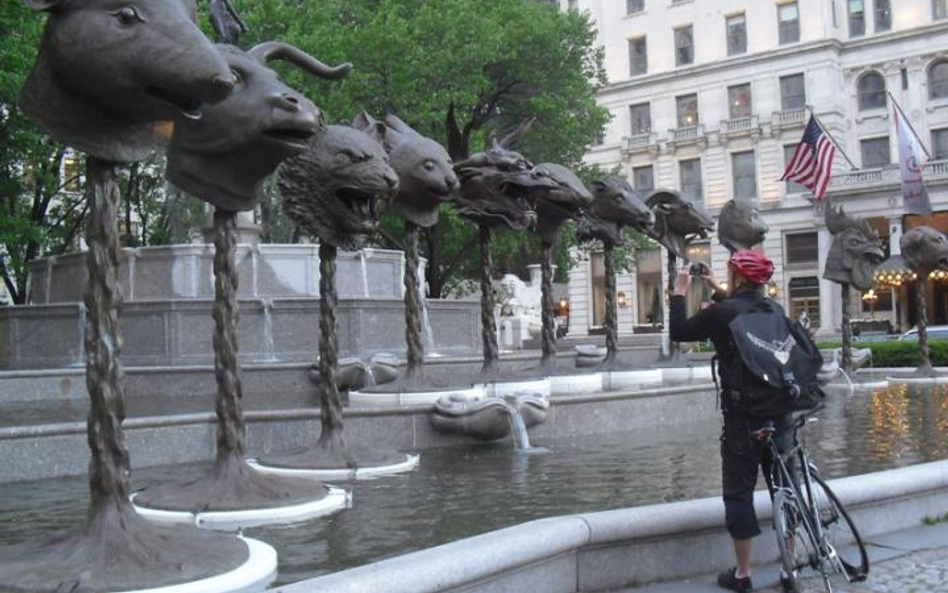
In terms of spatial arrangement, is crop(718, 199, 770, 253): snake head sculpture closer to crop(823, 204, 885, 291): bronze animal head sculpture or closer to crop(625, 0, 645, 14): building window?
crop(823, 204, 885, 291): bronze animal head sculpture

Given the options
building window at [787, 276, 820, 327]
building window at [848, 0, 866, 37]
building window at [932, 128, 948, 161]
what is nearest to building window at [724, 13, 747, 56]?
building window at [848, 0, 866, 37]

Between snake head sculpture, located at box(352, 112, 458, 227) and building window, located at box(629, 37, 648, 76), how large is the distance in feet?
183

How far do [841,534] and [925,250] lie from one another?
1605 centimetres

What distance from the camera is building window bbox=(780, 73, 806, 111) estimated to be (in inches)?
2261

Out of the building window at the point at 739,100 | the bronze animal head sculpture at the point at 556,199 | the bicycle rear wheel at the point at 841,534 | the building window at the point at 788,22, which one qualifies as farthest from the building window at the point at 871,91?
the bicycle rear wheel at the point at 841,534

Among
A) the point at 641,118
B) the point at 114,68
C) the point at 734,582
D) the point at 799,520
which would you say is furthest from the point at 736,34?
the point at 114,68

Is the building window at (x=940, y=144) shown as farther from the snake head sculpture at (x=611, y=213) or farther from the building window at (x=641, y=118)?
the snake head sculpture at (x=611, y=213)

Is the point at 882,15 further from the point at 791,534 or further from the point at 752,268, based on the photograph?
the point at 791,534

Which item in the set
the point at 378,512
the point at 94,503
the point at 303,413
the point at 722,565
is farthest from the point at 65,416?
the point at 722,565

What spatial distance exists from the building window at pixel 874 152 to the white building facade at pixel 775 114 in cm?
7

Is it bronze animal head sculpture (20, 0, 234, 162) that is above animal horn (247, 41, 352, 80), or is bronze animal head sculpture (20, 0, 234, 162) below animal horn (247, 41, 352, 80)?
below

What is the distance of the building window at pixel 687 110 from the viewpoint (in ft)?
204

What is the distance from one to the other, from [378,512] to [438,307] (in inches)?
643

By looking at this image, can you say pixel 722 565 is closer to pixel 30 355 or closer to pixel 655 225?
pixel 655 225
